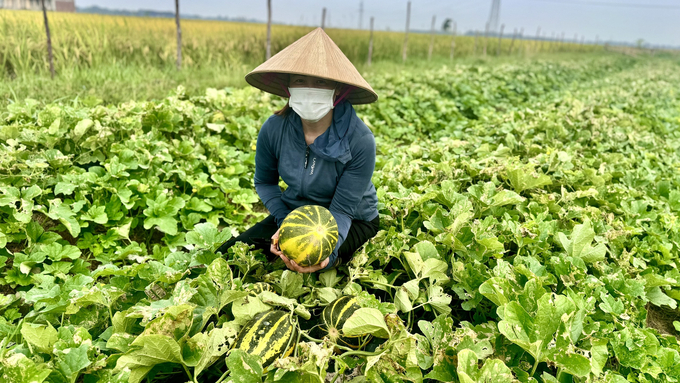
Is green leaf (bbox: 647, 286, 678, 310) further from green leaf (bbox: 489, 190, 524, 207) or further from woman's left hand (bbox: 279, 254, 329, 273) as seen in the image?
woman's left hand (bbox: 279, 254, 329, 273)

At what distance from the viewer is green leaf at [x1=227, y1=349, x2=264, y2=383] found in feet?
4.75

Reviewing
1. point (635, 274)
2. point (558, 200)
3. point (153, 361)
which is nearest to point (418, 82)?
point (558, 200)

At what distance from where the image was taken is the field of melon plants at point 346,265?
159 cm

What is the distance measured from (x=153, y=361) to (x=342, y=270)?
1135mm

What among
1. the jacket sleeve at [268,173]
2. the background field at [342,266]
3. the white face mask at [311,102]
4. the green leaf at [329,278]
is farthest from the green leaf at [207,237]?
the white face mask at [311,102]

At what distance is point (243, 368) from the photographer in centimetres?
146

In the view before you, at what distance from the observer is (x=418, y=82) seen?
932cm

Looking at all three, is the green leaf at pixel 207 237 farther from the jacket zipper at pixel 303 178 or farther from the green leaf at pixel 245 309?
the green leaf at pixel 245 309

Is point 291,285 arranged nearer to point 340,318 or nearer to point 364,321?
point 340,318

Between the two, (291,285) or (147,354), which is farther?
(291,285)

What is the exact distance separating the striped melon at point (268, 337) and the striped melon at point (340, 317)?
17 cm

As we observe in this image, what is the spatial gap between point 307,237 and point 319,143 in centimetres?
57

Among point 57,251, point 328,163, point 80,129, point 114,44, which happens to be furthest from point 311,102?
Result: point 114,44

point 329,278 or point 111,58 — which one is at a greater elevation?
point 111,58
